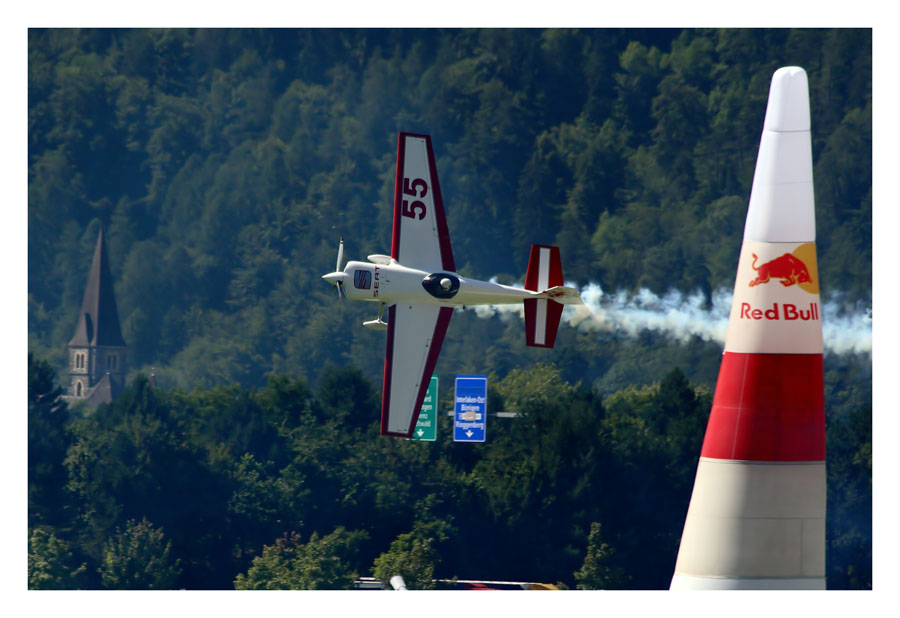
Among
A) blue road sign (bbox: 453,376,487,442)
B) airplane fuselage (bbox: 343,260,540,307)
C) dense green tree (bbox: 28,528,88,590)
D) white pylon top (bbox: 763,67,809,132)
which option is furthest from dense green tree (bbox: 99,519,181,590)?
white pylon top (bbox: 763,67,809,132)

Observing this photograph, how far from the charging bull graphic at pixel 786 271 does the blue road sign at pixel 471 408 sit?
51711 millimetres

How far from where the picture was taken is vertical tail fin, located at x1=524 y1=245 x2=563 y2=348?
90.2 ft

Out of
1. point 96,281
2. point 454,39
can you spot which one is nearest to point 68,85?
point 96,281

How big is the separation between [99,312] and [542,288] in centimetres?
12841

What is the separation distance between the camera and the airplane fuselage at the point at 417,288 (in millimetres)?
27125

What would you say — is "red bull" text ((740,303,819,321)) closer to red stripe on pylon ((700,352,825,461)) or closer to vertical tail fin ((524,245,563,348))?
Result: red stripe on pylon ((700,352,825,461))

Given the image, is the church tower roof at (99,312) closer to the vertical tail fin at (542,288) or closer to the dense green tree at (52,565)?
the dense green tree at (52,565)

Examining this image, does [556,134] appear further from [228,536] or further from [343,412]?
[228,536]

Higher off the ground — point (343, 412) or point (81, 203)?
point (81, 203)

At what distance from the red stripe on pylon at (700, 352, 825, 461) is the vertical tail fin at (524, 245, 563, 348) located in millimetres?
7255

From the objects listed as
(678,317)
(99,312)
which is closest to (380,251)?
(99,312)

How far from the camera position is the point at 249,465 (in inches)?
3324

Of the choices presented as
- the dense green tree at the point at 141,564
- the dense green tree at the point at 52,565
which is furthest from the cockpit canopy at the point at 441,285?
the dense green tree at the point at 52,565

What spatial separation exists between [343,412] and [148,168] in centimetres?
8310
